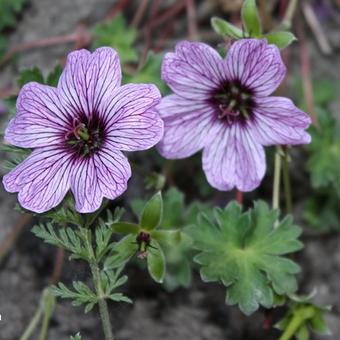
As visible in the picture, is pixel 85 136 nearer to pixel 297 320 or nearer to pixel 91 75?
pixel 91 75

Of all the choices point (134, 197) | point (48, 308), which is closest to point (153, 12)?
point (134, 197)

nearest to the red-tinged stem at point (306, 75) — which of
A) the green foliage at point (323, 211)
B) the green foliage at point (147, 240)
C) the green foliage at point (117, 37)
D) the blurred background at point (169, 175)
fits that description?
the blurred background at point (169, 175)

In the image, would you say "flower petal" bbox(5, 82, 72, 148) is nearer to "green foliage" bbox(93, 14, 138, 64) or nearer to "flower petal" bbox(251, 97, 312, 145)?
"flower petal" bbox(251, 97, 312, 145)

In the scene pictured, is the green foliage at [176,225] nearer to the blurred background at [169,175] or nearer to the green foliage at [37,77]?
the blurred background at [169,175]

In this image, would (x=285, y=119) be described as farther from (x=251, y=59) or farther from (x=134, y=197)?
(x=134, y=197)

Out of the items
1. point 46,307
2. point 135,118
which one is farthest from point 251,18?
point 46,307

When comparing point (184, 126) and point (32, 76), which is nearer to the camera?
point (184, 126)

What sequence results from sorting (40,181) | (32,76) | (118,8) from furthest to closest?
(118,8) < (32,76) < (40,181)

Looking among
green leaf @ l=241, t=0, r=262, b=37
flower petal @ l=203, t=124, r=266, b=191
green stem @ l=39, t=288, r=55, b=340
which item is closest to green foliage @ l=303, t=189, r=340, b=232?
flower petal @ l=203, t=124, r=266, b=191
